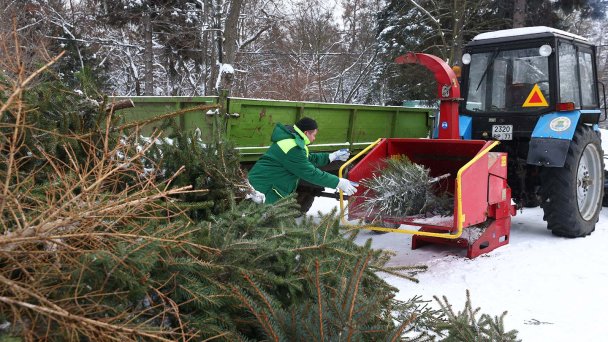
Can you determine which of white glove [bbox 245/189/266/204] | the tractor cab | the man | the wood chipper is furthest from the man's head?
the tractor cab

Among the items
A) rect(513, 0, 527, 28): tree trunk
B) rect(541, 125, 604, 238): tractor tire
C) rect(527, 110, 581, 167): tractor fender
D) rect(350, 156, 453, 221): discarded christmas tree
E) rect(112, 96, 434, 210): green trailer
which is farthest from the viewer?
rect(513, 0, 527, 28): tree trunk

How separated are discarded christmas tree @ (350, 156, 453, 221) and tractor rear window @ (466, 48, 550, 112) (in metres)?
2.00

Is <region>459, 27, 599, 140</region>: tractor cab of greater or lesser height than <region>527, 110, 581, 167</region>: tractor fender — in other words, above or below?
above

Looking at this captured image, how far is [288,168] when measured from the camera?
15.9 feet

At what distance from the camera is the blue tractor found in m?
6.02

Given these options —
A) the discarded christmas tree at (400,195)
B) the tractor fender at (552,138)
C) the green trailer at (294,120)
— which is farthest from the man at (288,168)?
the tractor fender at (552,138)

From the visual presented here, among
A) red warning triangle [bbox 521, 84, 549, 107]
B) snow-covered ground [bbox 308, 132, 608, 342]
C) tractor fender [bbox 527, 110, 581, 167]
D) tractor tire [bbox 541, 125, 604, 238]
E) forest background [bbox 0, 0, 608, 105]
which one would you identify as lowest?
snow-covered ground [bbox 308, 132, 608, 342]

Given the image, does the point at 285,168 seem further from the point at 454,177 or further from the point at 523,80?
the point at 523,80

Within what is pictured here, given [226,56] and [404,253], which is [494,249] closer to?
[404,253]

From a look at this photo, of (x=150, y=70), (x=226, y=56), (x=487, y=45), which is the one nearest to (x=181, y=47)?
(x=150, y=70)

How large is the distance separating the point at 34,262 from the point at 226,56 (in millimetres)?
13042

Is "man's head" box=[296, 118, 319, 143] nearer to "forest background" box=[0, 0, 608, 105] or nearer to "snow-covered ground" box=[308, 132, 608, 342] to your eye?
"snow-covered ground" box=[308, 132, 608, 342]

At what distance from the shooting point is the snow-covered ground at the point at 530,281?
388cm

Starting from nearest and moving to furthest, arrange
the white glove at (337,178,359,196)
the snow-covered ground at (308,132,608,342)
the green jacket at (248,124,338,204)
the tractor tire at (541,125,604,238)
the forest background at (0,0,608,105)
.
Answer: the snow-covered ground at (308,132,608,342)
the green jacket at (248,124,338,204)
the white glove at (337,178,359,196)
the tractor tire at (541,125,604,238)
the forest background at (0,0,608,105)
